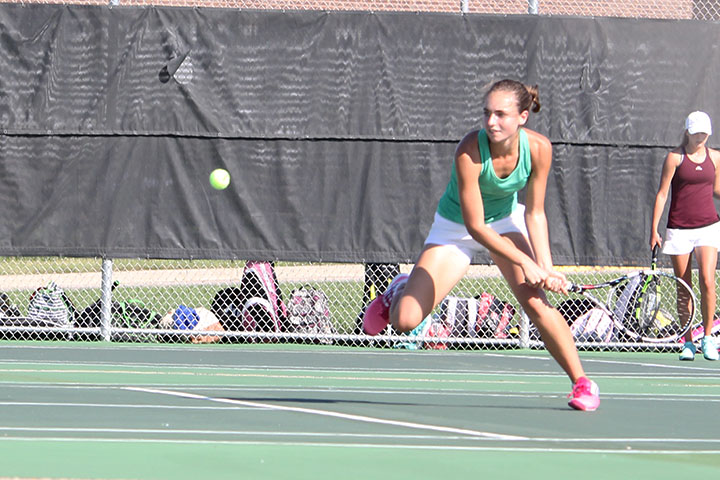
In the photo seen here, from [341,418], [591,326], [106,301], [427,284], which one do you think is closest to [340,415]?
[341,418]

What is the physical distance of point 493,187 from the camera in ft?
19.8

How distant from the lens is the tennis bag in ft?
35.6

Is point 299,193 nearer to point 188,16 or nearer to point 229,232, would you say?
point 229,232

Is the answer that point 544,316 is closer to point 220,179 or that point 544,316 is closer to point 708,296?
point 708,296

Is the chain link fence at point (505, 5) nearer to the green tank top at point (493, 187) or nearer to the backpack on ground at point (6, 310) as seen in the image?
the backpack on ground at point (6, 310)

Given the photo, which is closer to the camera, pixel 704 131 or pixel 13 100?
pixel 704 131

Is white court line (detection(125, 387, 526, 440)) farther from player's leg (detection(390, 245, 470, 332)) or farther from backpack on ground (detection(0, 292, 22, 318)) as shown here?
backpack on ground (detection(0, 292, 22, 318))

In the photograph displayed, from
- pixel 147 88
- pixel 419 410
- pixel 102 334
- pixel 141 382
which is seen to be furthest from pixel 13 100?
pixel 419 410

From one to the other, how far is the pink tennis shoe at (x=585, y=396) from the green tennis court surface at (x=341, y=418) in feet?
0.18

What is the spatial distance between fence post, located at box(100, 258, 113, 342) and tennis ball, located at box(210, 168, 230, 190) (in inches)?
41.1

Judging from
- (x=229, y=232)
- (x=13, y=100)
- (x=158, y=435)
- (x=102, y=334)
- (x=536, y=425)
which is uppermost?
(x=13, y=100)

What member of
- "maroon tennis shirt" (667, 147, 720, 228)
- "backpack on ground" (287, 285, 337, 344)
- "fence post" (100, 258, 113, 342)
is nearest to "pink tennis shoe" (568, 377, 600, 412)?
"maroon tennis shirt" (667, 147, 720, 228)

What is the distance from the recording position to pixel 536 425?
223 inches

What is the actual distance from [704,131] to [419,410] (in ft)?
14.5
